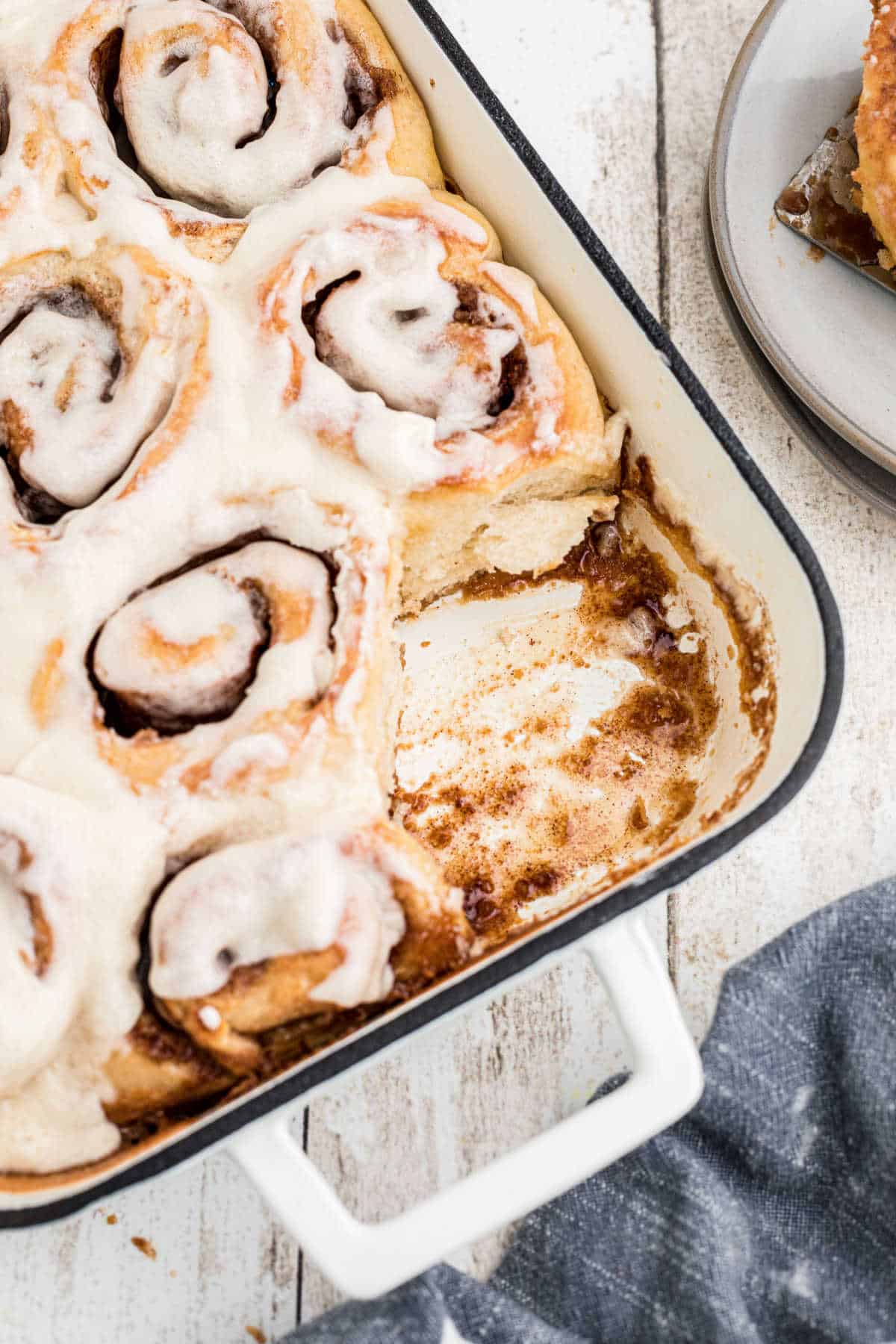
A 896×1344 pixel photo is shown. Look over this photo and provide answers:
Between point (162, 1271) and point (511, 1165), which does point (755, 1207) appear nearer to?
point (511, 1165)

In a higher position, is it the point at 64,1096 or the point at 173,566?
the point at 173,566

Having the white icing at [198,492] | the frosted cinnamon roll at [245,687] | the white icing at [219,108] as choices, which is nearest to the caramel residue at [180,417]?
the white icing at [198,492]

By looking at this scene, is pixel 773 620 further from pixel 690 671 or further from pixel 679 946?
pixel 679 946

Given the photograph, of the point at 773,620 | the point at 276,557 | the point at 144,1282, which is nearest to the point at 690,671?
the point at 773,620

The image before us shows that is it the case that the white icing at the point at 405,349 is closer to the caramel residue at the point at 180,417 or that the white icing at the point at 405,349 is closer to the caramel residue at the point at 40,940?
the caramel residue at the point at 180,417

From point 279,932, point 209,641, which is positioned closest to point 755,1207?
point 279,932

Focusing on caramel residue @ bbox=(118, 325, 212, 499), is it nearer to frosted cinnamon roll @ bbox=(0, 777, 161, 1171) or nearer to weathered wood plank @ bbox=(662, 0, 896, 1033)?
frosted cinnamon roll @ bbox=(0, 777, 161, 1171)
